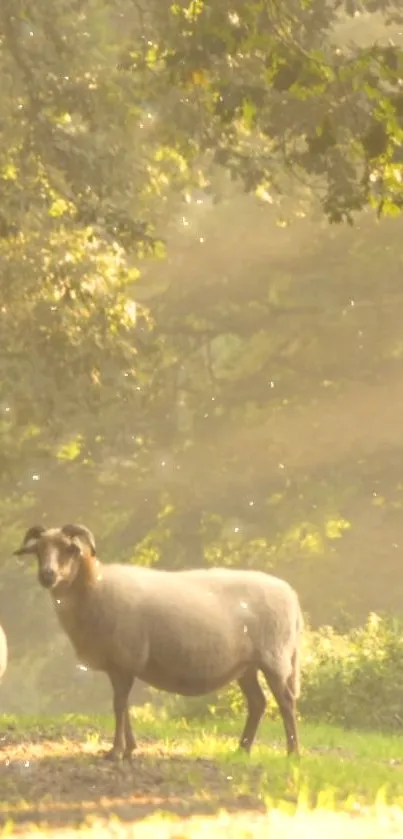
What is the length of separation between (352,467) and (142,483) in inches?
243

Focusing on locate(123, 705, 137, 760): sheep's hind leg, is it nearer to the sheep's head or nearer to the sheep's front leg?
the sheep's front leg

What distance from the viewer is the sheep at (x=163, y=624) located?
459 inches

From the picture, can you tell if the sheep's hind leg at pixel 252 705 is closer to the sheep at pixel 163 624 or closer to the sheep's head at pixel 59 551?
the sheep at pixel 163 624

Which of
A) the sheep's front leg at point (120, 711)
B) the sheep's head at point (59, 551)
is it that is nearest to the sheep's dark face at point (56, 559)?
the sheep's head at point (59, 551)

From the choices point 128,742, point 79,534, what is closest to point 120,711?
point 128,742

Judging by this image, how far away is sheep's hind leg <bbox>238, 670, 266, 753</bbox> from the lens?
1288 centimetres

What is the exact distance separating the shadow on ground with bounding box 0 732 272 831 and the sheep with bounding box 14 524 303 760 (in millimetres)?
575

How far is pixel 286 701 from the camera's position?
12648 mm

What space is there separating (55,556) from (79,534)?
15.3 inches

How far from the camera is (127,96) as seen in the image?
18.9m

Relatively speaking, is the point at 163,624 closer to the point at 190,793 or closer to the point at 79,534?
the point at 79,534

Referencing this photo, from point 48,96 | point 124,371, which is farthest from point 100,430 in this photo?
point 48,96

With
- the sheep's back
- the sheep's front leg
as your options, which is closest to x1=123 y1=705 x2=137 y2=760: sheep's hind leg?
the sheep's front leg

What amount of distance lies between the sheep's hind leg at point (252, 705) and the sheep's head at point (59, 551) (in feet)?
7.74
